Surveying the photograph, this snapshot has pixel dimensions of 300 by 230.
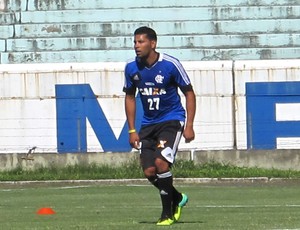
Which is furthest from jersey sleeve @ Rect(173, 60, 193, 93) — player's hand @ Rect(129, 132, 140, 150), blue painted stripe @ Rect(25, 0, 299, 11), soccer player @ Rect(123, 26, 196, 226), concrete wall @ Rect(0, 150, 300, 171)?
blue painted stripe @ Rect(25, 0, 299, 11)

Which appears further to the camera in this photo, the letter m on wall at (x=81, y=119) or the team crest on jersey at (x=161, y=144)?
the letter m on wall at (x=81, y=119)

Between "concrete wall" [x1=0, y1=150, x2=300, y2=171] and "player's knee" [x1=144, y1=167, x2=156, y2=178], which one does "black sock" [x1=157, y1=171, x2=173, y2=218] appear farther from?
"concrete wall" [x1=0, y1=150, x2=300, y2=171]

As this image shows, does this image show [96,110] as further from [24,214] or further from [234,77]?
[24,214]

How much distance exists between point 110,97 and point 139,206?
7323 millimetres

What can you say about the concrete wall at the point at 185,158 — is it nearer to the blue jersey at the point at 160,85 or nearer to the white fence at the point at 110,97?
the white fence at the point at 110,97

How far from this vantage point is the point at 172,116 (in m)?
9.88

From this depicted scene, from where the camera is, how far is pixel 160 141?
9.85 metres

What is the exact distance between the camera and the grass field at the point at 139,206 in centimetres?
975

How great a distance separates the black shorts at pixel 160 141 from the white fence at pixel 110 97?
32.6ft

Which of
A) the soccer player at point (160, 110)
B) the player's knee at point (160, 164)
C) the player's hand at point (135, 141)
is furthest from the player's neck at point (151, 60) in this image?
the player's knee at point (160, 164)

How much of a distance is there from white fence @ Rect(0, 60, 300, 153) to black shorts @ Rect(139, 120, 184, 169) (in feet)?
32.6

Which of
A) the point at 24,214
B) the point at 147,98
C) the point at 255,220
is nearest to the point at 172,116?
the point at 147,98

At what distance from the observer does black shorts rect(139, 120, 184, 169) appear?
32.2ft

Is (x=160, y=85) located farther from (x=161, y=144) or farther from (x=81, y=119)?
(x=81, y=119)
